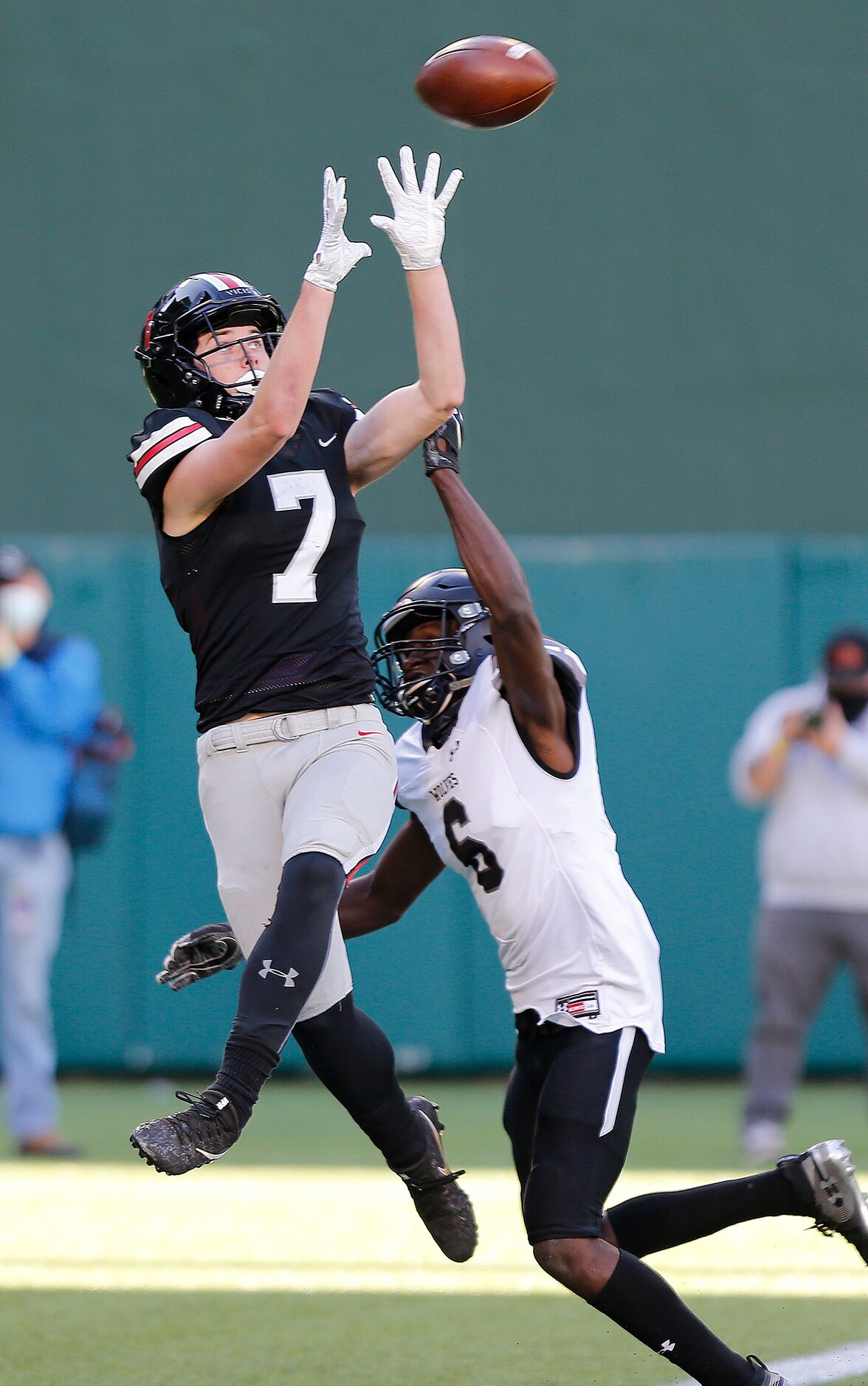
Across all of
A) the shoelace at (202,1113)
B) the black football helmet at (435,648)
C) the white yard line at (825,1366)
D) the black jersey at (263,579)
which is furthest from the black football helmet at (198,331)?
the white yard line at (825,1366)

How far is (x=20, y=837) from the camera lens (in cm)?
817

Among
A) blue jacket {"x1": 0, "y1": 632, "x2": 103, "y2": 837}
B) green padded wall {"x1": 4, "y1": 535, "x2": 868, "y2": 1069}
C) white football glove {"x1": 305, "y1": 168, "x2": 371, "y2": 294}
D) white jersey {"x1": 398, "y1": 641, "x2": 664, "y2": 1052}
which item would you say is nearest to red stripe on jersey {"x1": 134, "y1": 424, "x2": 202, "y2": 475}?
white football glove {"x1": 305, "y1": 168, "x2": 371, "y2": 294}

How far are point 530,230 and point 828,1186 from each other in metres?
7.79

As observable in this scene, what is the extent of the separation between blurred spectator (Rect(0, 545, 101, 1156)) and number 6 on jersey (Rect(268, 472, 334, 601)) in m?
4.18

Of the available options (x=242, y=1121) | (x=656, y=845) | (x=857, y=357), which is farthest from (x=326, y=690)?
(x=857, y=357)

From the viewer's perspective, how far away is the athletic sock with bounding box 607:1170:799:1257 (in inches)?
163

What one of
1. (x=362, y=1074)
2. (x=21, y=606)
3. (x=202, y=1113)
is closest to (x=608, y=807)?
(x=21, y=606)

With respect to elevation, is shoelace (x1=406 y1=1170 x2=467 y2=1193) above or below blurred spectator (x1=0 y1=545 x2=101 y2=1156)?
below

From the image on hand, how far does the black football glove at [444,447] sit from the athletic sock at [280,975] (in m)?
0.97

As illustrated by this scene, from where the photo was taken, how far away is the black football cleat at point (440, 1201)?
13.9 feet

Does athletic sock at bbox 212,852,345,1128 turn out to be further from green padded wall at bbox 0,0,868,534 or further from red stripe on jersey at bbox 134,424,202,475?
green padded wall at bbox 0,0,868,534

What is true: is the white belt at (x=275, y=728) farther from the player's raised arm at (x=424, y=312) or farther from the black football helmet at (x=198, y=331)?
the black football helmet at (x=198, y=331)

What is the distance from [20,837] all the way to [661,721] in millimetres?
3427

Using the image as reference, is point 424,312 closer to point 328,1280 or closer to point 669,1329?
point 669,1329
